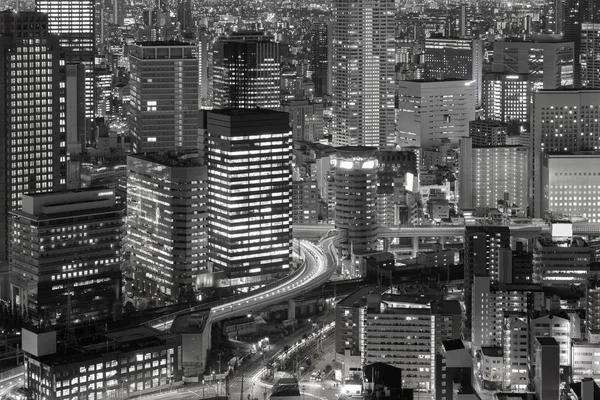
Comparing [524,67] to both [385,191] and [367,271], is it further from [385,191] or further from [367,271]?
[367,271]

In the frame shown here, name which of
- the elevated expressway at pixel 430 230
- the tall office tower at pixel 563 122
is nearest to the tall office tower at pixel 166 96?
the elevated expressway at pixel 430 230

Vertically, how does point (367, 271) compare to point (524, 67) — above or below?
below

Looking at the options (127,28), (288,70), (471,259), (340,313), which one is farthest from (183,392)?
(127,28)

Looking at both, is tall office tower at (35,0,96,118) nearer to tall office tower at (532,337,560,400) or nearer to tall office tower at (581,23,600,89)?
tall office tower at (581,23,600,89)

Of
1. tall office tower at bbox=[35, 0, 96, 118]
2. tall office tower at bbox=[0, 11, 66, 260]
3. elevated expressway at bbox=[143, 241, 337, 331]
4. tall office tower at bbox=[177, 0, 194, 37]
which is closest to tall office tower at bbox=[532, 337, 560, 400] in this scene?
elevated expressway at bbox=[143, 241, 337, 331]

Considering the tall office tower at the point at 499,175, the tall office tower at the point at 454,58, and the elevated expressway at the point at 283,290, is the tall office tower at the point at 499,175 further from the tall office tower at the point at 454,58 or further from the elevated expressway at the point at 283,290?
the tall office tower at the point at 454,58

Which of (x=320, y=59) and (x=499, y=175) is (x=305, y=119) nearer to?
(x=499, y=175)

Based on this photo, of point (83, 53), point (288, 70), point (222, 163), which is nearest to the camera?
point (222, 163)
